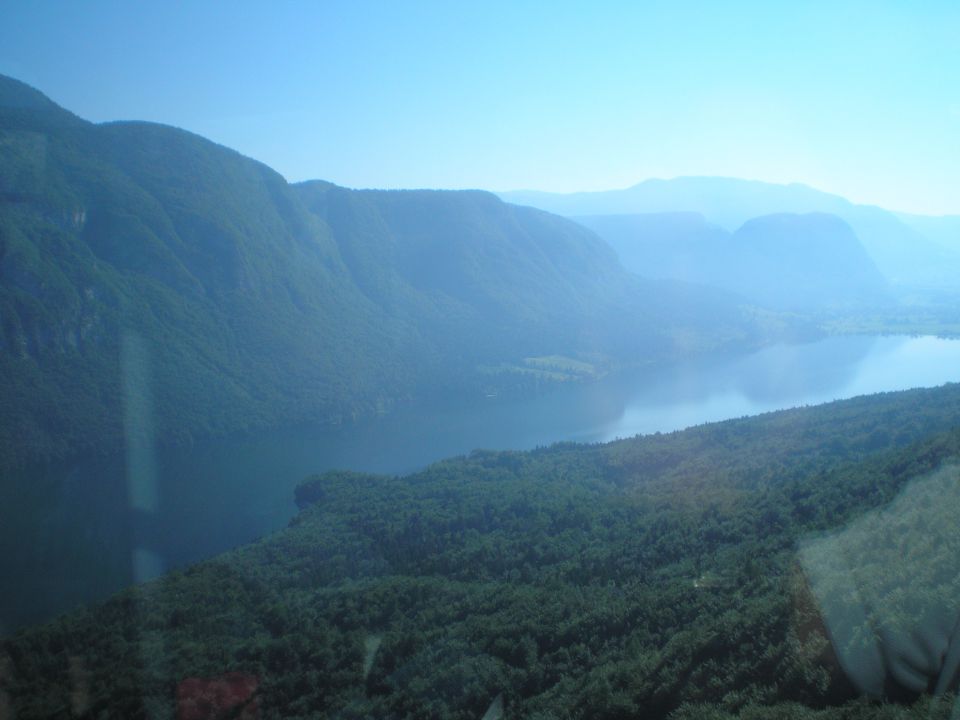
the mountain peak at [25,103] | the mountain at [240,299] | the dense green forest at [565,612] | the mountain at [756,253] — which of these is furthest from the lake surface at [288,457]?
the mountain at [756,253]

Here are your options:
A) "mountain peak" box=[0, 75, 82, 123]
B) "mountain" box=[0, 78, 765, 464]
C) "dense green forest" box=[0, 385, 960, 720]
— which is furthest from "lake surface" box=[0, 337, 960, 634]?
"mountain peak" box=[0, 75, 82, 123]

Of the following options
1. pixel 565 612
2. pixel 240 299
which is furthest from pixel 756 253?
pixel 565 612

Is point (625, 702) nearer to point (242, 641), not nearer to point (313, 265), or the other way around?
point (242, 641)

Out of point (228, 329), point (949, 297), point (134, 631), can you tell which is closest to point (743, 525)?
point (134, 631)

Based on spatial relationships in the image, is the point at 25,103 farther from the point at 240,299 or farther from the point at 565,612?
the point at 565,612

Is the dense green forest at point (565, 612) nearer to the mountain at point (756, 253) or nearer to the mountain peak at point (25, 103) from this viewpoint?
the mountain peak at point (25, 103)

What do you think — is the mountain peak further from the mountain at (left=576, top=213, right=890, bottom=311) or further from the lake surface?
the mountain at (left=576, top=213, right=890, bottom=311)
